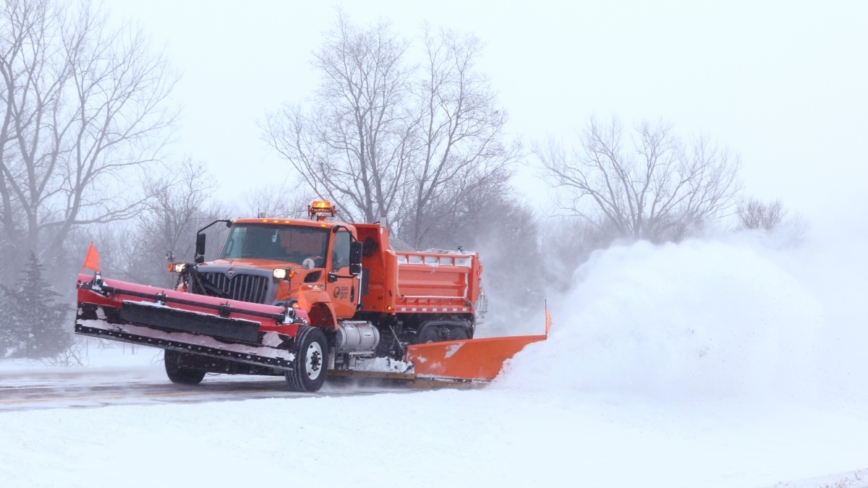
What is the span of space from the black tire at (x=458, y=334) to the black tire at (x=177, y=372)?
5.63m

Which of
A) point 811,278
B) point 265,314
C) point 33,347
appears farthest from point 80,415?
point 33,347

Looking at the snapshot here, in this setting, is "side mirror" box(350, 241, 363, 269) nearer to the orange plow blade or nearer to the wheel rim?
the wheel rim

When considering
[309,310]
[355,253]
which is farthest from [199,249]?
[355,253]

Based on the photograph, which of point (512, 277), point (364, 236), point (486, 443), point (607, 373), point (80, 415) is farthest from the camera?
point (512, 277)

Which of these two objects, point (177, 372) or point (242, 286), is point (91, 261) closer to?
point (242, 286)

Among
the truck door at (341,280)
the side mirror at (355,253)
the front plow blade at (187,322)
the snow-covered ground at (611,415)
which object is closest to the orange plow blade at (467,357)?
the snow-covered ground at (611,415)

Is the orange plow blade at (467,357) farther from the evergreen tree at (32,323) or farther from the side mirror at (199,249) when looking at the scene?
the evergreen tree at (32,323)

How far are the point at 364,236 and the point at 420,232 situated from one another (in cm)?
1638

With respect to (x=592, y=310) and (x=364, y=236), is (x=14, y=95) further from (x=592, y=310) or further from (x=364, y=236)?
(x=592, y=310)

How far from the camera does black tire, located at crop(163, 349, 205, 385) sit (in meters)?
14.3

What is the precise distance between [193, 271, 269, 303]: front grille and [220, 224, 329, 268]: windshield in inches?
48.0

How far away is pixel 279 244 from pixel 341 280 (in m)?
1.17

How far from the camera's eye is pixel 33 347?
24969 mm

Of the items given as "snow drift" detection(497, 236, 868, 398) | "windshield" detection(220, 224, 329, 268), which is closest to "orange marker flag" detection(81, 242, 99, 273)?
"windshield" detection(220, 224, 329, 268)
